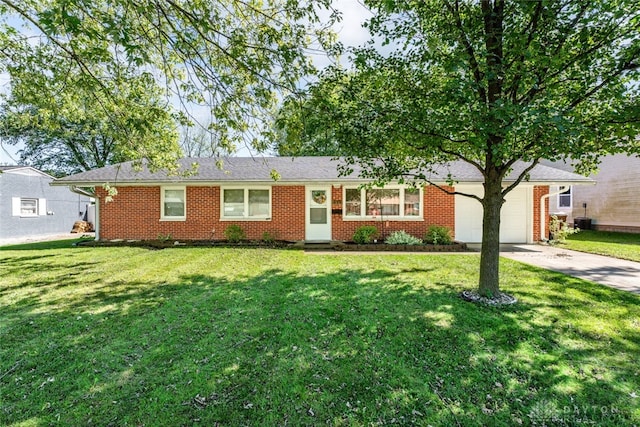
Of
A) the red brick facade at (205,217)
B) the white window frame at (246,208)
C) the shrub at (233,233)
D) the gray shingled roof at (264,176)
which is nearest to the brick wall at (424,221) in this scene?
the red brick facade at (205,217)

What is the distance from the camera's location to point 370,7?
514 cm

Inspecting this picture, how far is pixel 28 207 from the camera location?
18109 millimetres

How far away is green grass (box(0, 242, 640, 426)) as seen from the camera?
8.55 ft

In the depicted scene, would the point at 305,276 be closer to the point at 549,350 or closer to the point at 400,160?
the point at 400,160

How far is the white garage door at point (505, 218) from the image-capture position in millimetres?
12289

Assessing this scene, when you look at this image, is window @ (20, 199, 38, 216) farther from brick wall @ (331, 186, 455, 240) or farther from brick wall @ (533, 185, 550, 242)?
brick wall @ (533, 185, 550, 242)

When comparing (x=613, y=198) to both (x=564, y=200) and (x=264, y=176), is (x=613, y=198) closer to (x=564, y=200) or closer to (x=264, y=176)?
(x=564, y=200)

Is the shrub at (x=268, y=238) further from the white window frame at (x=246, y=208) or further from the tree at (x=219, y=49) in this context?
the tree at (x=219, y=49)

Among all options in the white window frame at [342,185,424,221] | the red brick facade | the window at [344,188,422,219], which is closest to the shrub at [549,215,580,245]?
the red brick facade

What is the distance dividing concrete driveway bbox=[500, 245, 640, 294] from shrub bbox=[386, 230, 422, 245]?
2.71 m

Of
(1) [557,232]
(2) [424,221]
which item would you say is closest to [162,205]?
(2) [424,221]

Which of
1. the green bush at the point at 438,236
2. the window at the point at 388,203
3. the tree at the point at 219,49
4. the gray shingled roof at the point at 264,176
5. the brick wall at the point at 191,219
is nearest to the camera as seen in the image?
the tree at the point at 219,49

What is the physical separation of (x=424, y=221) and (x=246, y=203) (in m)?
7.04

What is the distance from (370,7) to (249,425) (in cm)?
588
